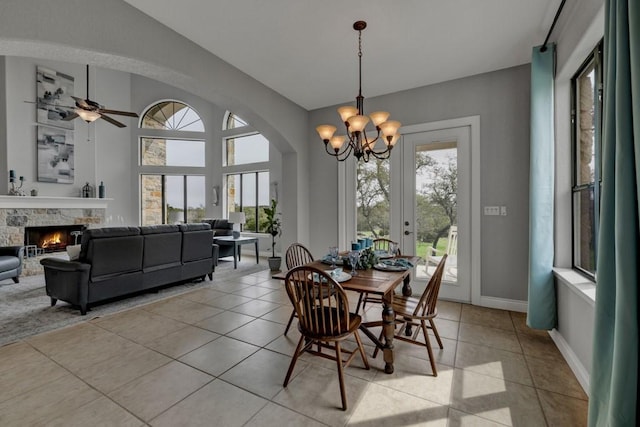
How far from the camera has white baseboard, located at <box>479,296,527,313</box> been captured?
342cm

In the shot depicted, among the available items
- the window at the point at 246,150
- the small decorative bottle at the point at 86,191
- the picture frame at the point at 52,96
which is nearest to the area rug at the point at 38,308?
the small decorative bottle at the point at 86,191

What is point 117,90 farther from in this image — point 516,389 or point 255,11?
point 516,389

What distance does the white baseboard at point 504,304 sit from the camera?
342 centimetres

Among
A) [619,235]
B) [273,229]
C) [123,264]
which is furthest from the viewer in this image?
[273,229]

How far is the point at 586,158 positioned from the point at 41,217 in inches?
346

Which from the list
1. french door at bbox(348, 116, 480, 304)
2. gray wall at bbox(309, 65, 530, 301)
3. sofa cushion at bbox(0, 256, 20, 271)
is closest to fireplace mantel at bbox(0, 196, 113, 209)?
sofa cushion at bbox(0, 256, 20, 271)

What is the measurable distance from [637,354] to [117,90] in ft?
33.3

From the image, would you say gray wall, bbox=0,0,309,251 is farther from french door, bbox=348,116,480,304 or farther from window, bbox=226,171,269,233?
window, bbox=226,171,269,233

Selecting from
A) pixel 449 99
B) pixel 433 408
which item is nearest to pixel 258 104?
pixel 449 99

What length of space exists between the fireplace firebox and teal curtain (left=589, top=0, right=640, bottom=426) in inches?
324

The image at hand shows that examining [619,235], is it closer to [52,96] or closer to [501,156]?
[501,156]

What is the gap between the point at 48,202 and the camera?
5.87 m

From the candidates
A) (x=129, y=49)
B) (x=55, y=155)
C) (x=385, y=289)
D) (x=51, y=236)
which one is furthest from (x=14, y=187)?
(x=385, y=289)

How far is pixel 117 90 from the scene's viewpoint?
25.0 ft
